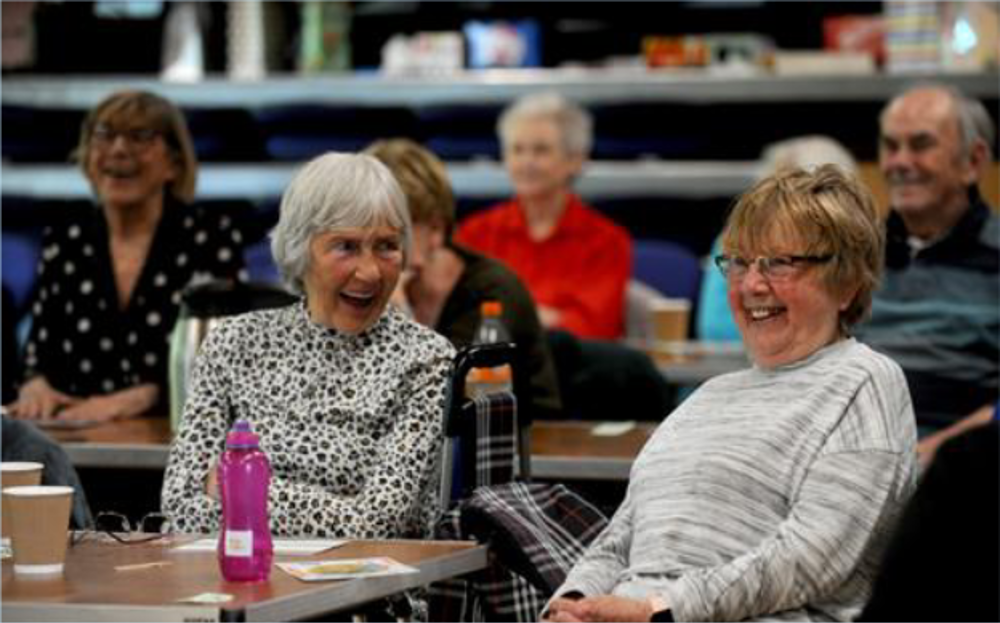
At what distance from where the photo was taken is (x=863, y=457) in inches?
126

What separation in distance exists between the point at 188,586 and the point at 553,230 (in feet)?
14.5

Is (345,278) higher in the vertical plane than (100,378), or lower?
higher

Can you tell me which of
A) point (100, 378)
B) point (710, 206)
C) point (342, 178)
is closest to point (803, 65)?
point (710, 206)

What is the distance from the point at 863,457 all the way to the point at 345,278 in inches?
45.3

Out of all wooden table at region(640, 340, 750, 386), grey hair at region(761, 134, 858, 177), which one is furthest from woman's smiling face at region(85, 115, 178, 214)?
grey hair at region(761, 134, 858, 177)

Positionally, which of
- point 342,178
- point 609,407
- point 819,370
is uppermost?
point 342,178

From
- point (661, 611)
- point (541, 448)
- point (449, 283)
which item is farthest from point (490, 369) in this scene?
point (661, 611)

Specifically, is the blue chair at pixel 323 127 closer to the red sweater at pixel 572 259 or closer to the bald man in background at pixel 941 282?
the red sweater at pixel 572 259

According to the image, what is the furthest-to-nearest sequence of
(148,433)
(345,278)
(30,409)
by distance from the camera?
(30,409) < (148,433) < (345,278)

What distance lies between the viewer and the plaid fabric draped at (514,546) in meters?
3.60

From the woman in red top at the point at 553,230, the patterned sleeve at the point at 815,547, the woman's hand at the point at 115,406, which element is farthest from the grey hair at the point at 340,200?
the woman in red top at the point at 553,230

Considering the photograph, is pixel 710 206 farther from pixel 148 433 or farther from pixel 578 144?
pixel 148 433

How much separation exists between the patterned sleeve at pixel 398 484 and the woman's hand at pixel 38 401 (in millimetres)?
1593

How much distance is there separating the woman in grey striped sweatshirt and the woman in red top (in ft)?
12.2
